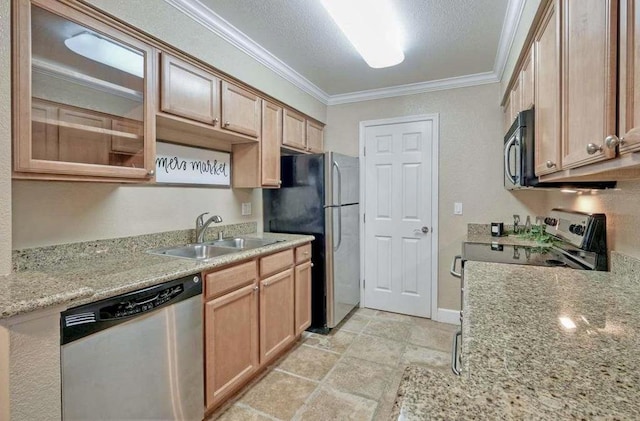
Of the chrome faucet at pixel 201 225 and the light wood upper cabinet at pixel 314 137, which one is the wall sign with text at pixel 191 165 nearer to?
the chrome faucet at pixel 201 225

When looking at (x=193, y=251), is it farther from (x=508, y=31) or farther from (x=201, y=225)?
(x=508, y=31)

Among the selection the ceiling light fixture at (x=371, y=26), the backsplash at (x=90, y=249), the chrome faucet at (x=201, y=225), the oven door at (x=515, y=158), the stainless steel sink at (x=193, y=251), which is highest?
the ceiling light fixture at (x=371, y=26)

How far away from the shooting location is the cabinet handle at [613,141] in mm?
767

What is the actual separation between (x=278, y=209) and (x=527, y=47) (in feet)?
7.16

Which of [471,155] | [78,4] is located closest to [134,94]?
[78,4]

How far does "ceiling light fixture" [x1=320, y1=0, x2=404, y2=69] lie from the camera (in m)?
1.75

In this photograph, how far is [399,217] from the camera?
338 centimetres

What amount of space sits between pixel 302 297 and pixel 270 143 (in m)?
1.32

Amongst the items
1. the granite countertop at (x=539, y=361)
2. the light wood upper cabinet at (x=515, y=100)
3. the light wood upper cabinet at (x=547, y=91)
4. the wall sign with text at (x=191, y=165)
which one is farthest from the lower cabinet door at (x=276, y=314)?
the light wood upper cabinet at (x=515, y=100)

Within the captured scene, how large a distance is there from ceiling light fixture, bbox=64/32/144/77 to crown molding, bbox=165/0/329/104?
0.41 m

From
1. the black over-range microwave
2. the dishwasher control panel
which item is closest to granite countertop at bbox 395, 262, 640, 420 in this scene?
the black over-range microwave

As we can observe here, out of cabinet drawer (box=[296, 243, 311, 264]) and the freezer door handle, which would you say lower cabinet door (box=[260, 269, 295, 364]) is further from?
the freezer door handle

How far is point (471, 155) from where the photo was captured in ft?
10.2

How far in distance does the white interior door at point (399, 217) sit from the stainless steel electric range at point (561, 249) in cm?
99
